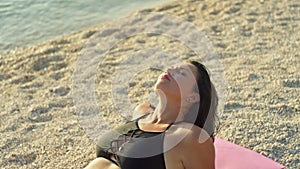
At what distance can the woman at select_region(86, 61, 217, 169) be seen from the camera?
2508 millimetres

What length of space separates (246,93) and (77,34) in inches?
95.9

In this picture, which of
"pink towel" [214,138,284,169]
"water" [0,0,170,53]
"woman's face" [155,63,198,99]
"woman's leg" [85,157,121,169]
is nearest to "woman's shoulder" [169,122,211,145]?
"woman's face" [155,63,198,99]

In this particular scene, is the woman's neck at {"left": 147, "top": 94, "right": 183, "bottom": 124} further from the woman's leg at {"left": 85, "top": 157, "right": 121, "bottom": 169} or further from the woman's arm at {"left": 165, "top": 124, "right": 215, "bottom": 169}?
the woman's leg at {"left": 85, "top": 157, "right": 121, "bottom": 169}

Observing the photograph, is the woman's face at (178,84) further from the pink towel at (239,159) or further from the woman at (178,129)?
the pink towel at (239,159)

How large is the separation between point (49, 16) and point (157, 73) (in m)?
2.44

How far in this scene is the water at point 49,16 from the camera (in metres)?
6.21

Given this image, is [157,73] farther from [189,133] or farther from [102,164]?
[189,133]

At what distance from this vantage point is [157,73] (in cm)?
472

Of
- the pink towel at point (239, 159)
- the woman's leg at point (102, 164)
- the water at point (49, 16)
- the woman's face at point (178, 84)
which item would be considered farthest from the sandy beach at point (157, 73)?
the woman's face at point (178, 84)

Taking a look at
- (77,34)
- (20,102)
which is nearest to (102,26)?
(77,34)

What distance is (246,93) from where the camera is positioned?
419 centimetres

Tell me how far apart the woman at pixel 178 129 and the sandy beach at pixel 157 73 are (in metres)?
0.88

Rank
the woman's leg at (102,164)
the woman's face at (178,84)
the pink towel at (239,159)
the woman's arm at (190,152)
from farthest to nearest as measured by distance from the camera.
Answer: the pink towel at (239,159), the woman's leg at (102,164), the woman's face at (178,84), the woman's arm at (190,152)

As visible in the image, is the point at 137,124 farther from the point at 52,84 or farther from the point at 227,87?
the point at 52,84
